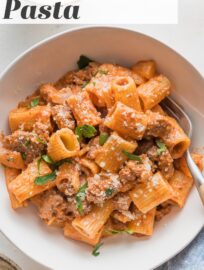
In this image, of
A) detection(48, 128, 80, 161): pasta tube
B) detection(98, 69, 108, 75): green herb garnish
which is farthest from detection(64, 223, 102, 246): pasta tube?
detection(98, 69, 108, 75): green herb garnish

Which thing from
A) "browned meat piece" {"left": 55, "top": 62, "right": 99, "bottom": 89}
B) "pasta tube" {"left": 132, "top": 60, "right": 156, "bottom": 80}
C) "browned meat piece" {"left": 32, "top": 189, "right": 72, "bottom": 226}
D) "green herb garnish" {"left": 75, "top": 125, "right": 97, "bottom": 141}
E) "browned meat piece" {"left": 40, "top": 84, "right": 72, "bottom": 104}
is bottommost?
"browned meat piece" {"left": 32, "top": 189, "right": 72, "bottom": 226}

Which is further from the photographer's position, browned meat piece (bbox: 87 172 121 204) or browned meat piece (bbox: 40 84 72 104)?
browned meat piece (bbox: 40 84 72 104)

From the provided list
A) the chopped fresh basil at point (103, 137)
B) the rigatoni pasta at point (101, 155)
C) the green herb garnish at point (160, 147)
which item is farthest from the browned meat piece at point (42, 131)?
the green herb garnish at point (160, 147)

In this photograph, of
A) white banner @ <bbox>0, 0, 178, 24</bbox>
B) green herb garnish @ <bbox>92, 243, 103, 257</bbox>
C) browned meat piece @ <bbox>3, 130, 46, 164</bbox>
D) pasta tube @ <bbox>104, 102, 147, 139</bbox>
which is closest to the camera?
pasta tube @ <bbox>104, 102, 147, 139</bbox>

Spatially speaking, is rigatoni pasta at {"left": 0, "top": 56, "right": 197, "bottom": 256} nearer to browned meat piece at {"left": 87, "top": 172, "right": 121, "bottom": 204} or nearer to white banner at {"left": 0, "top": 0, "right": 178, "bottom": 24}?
browned meat piece at {"left": 87, "top": 172, "right": 121, "bottom": 204}

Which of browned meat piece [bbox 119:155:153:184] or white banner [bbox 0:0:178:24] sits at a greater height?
white banner [bbox 0:0:178:24]

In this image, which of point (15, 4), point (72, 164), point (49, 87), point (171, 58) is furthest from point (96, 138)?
point (15, 4)
